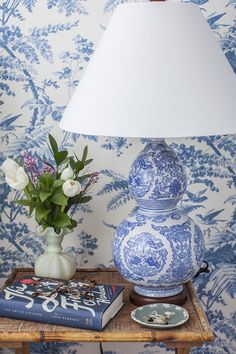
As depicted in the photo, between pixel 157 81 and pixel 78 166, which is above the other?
pixel 157 81

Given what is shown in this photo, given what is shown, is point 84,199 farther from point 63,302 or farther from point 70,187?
point 63,302

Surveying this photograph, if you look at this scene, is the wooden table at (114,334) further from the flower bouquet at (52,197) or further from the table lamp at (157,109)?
the flower bouquet at (52,197)

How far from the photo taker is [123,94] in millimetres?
1260

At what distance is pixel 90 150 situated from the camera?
1.74 metres

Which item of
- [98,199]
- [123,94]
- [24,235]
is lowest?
[24,235]

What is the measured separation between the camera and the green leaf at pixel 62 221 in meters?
1.54

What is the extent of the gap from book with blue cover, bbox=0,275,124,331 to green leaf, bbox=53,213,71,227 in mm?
157

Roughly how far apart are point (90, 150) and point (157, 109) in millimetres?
538

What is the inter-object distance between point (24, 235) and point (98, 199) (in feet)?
0.79

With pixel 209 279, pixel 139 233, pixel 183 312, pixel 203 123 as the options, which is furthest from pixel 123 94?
pixel 209 279

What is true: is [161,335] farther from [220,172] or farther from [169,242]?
[220,172]

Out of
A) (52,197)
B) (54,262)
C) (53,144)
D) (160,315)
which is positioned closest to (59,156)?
(53,144)

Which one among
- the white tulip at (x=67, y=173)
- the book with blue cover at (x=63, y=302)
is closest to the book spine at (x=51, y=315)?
the book with blue cover at (x=63, y=302)

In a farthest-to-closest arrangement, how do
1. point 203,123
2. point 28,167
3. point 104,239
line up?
point 104,239, point 28,167, point 203,123
